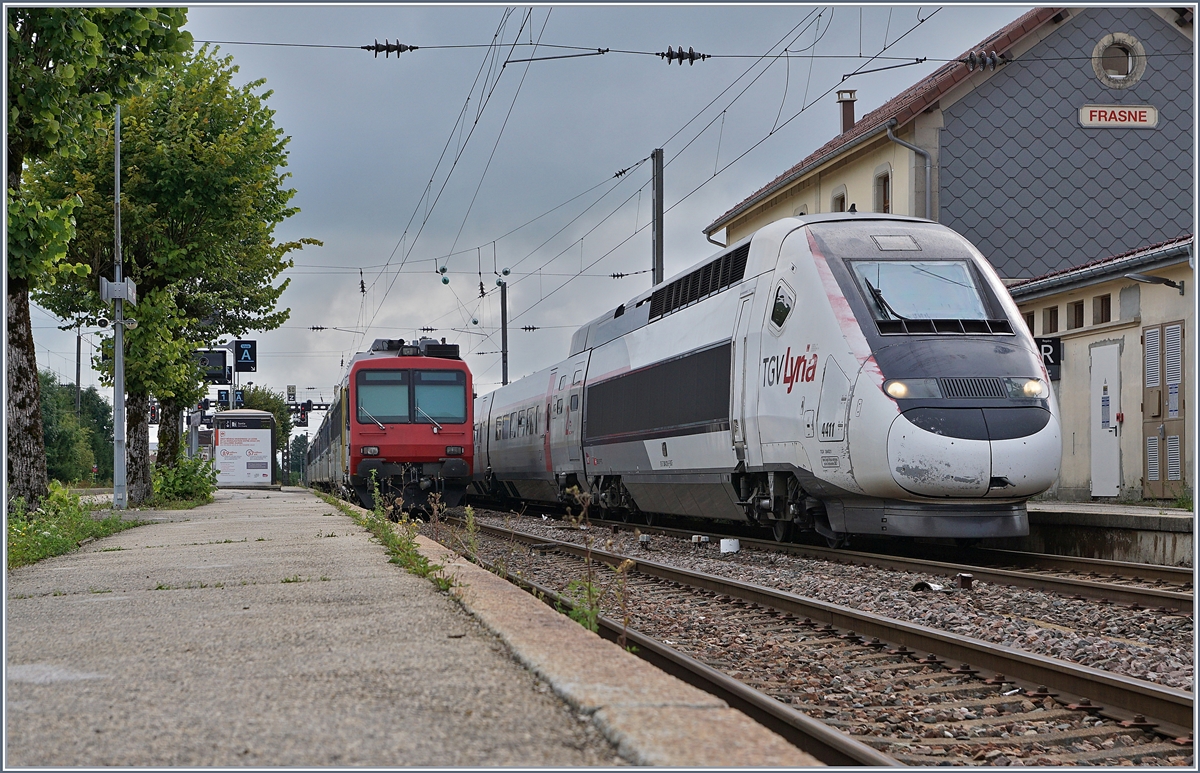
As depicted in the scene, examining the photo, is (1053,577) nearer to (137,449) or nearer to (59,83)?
(59,83)

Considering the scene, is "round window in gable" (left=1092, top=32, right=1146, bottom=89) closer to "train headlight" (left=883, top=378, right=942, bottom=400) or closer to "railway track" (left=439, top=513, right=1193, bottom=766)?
"train headlight" (left=883, top=378, right=942, bottom=400)

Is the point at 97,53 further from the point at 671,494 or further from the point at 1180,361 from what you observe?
the point at 1180,361

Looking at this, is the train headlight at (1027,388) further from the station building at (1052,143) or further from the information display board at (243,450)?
the information display board at (243,450)

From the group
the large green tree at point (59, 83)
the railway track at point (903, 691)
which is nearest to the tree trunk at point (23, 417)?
the large green tree at point (59, 83)

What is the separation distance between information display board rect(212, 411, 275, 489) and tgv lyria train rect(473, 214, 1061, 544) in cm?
3971

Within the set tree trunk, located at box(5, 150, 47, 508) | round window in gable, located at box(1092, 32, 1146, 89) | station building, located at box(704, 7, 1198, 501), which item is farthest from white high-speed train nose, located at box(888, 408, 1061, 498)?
round window in gable, located at box(1092, 32, 1146, 89)

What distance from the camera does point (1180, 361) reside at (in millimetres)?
18500

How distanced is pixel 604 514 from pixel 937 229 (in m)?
10.1

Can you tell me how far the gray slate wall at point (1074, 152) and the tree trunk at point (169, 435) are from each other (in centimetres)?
2112

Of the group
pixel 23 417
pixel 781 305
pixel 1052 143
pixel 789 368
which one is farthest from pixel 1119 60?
pixel 23 417

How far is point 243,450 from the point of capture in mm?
52656

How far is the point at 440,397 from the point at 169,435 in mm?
10829

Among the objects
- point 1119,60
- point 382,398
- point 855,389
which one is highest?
point 1119,60

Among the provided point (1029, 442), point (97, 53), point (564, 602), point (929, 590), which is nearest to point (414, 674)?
point (564, 602)
